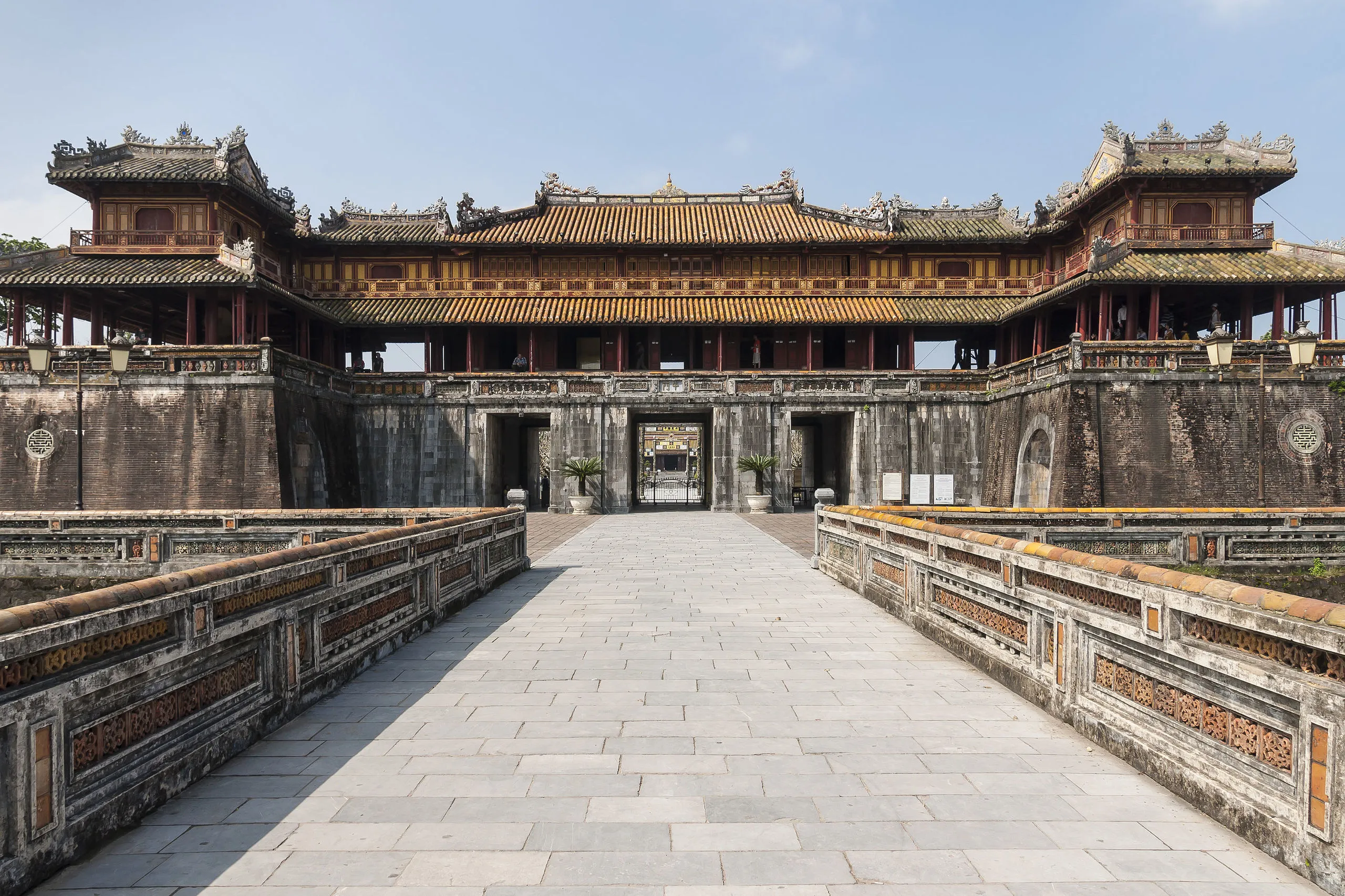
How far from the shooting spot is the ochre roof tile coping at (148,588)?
121 inches

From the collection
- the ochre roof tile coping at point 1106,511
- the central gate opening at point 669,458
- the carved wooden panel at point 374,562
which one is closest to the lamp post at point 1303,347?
the ochre roof tile coping at point 1106,511

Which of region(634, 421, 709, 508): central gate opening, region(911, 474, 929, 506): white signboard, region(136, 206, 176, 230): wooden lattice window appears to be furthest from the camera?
region(634, 421, 709, 508): central gate opening

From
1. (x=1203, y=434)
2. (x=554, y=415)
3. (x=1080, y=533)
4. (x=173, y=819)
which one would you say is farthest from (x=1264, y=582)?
(x=554, y=415)

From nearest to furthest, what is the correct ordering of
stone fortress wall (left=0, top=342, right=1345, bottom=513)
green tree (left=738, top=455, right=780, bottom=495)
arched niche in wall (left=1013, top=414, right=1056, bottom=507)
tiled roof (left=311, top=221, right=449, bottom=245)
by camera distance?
stone fortress wall (left=0, top=342, right=1345, bottom=513) < arched niche in wall (left=1013, top=414, right=1056, bottom=507) < green tree (left=738, top=455, right=780, bottom=495) < tiled roof (left=311, top=221, right=449, bottom=245)

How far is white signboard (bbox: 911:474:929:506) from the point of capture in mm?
25219

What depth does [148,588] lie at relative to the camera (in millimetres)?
3766

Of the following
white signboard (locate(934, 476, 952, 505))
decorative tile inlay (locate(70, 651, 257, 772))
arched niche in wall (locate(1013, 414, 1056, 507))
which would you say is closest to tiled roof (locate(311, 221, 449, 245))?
white signboard (locate(934, 476, 952, 505))

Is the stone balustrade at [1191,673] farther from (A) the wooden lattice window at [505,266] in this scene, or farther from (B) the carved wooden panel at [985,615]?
(A) the wooden lattice window at [505,266]

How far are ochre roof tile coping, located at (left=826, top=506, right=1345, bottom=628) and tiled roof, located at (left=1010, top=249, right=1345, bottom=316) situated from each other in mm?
Result: 20803

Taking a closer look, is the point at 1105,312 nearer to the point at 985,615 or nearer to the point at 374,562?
the point at 985,615

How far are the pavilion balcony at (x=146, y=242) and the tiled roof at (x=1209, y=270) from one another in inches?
1117

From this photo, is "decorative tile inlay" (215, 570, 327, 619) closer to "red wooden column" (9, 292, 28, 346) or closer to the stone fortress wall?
the stone fortress wall

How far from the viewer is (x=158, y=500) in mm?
21047

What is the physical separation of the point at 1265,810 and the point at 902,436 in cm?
2403
